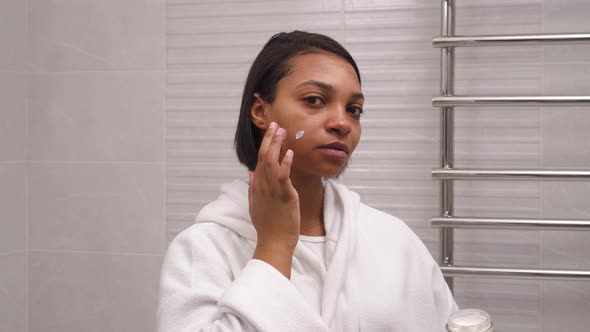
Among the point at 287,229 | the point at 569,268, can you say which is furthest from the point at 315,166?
the point at 569,268

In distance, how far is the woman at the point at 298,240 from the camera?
95 centimetres

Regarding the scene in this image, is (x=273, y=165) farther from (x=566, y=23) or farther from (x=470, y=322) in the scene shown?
(x=566, y=23)

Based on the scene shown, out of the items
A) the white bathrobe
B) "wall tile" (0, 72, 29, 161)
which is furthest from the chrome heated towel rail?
"wall tile" (0, 72, 29, 161)

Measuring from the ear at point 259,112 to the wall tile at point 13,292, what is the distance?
1.06 metres

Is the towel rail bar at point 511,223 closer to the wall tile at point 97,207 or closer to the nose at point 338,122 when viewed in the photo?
the nose at point 338,122

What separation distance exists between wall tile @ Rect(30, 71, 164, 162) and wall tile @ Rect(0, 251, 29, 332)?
294 mm

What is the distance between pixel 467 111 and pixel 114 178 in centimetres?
95

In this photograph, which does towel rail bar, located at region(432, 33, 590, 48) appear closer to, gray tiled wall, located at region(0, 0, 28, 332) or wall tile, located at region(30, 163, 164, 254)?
wall tile, located at region(30, 163, 164, 254)

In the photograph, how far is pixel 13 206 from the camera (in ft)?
6.08

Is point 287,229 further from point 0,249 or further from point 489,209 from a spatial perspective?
point 0,249

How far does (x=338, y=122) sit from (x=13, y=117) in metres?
1.16

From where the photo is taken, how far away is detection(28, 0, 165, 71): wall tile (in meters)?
1.80

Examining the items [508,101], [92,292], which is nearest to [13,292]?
[92,292]

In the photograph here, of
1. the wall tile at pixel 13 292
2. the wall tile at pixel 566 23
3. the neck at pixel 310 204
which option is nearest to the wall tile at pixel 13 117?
the wall tile at pixel 13 292
